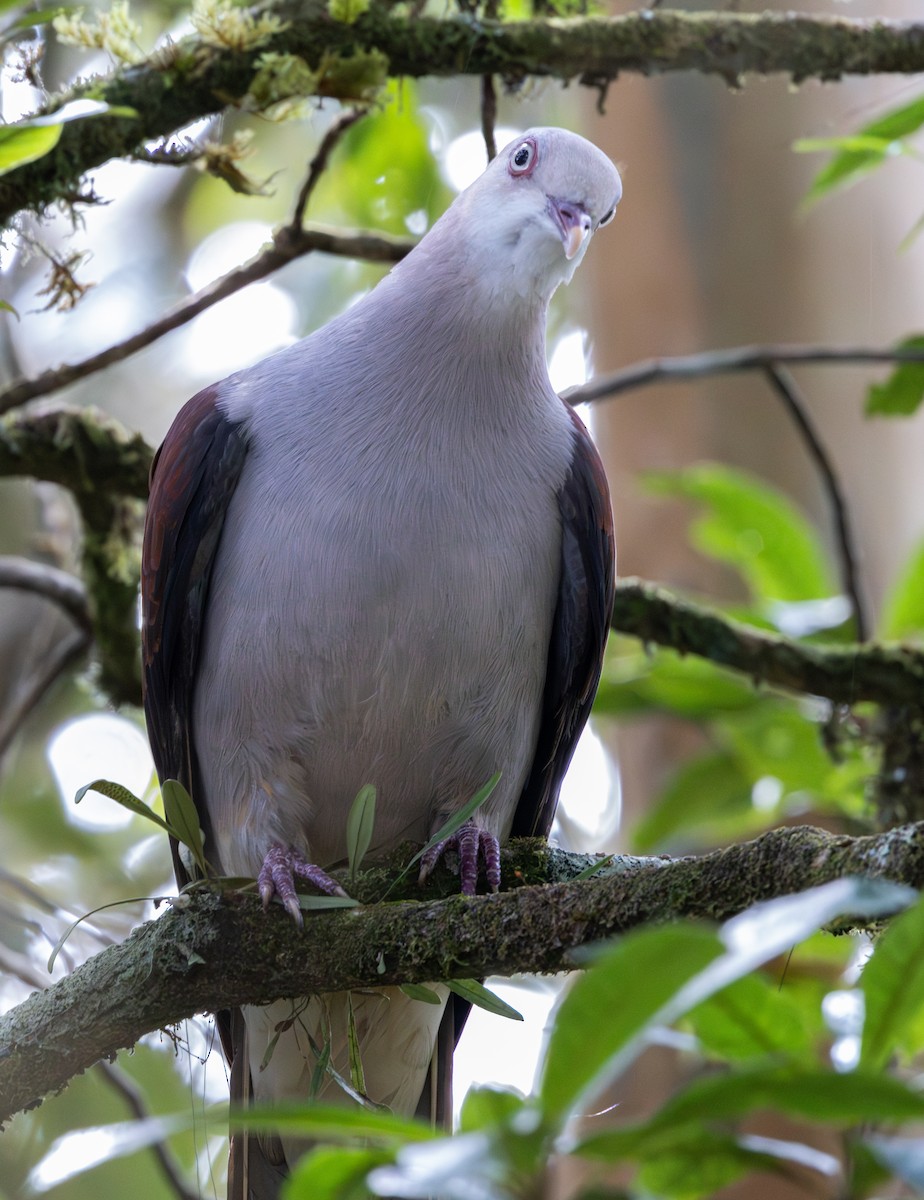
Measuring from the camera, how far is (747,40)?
377 centimetres

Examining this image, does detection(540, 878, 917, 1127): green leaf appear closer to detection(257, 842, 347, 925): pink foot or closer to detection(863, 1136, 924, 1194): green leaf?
detection(863, 1136, 924, 1194): green leaf

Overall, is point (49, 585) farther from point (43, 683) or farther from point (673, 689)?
point (673, 689)

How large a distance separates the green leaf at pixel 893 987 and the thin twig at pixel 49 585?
3779 mm

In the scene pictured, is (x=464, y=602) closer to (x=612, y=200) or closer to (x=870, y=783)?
(x=612, y=200)

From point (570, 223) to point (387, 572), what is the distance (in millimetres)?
965

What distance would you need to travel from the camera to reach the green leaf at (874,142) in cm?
373

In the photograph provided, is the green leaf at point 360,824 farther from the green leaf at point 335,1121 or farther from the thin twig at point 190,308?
the thin twig at point 190,308

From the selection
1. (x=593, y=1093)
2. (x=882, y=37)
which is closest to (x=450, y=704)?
(x=593, y=1093)

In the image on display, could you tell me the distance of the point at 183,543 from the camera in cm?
329

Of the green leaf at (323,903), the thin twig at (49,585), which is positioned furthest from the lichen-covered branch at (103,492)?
the green leaf at (323,903)

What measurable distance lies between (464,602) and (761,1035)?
1723 mm

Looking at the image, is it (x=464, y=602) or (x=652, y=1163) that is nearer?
(x=652, y=1163)

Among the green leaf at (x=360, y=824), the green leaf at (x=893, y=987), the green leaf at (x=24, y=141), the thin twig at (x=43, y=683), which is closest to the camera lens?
the green leaf at (x=893, y=987)

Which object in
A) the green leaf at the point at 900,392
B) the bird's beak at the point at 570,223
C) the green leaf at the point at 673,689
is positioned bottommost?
the green leaf at the point at 673,689
